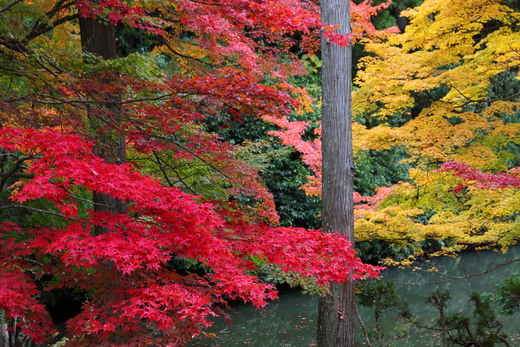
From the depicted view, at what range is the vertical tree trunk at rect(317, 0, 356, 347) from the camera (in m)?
4.92

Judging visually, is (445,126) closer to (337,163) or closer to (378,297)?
(337,163)

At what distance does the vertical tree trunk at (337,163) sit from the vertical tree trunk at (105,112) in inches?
85.1

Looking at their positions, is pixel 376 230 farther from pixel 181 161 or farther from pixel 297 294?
pixel 297 294

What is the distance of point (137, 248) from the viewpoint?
8.23ft

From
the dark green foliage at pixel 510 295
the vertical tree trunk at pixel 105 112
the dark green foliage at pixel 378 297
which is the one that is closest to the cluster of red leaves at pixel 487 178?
the dark green foliage at pixel 510 295

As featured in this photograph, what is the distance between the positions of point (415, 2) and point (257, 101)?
1215 centimetres

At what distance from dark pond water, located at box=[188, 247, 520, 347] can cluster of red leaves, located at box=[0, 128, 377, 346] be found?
3763 mm

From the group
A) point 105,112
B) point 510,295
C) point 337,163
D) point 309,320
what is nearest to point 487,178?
point 510,295

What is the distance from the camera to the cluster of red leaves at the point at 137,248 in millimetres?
2467

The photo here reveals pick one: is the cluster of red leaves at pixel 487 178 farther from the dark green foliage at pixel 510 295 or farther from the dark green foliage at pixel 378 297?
the dark green foliage at pixel 378 297

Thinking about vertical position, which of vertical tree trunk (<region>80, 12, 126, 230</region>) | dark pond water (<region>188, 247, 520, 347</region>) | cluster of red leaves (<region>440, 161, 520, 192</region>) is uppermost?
vertical tree trunk (<region>80, 12, 126, 230</region>)

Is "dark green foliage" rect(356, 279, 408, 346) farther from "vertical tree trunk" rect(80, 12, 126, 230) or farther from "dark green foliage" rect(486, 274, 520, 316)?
"vertical tree trunk" rect(80, 12, 126, 230)

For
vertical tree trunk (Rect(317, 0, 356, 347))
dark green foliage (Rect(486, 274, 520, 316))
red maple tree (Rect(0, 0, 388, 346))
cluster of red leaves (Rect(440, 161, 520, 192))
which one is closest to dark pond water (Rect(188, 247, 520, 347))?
dark green foliage (Rect(486, 274, 520, 316))

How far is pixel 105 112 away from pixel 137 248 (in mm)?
1495
